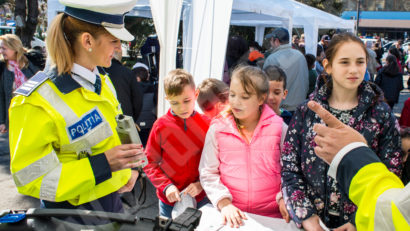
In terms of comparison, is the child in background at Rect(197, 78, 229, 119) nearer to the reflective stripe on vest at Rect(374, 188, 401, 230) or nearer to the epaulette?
the epaulette

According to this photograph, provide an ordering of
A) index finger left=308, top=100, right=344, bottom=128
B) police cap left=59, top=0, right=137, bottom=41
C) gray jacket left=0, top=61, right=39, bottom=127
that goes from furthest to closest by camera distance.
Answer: gray jacket left=0, top=61, right=39, bottom=127
police cap left=59, top=0, right=137, bottom=41
index finger left=308, top=100, right=344, bottom=128

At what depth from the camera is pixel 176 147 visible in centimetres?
214

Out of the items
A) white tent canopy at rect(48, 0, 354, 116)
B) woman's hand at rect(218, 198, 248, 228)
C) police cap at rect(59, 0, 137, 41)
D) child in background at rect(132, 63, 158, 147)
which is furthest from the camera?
child in background at rect(132, 63, 158, 147)

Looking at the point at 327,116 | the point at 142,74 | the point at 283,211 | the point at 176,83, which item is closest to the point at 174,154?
the point at 176,83

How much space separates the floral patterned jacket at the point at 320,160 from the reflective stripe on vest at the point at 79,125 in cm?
87

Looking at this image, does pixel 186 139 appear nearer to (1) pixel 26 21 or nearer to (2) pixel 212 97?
(2) pixel 212 97

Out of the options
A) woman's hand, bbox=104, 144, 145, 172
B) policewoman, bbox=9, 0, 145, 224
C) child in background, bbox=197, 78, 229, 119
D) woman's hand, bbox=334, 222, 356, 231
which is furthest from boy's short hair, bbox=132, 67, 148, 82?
woman's hand, bbox=334, 222, 356, 231

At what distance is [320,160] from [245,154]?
1.27 ft

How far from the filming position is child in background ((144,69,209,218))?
2.11m

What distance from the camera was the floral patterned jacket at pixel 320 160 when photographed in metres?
1.51

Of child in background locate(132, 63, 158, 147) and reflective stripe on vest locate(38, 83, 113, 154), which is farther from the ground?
reflective stripe on vest locate(38, 83, 113, 154)

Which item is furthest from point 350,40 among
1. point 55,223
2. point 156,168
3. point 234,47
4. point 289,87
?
point 234,47

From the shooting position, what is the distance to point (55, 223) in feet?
3.47

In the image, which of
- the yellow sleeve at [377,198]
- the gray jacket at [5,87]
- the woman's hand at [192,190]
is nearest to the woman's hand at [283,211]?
the woman's hand at [192,190]
